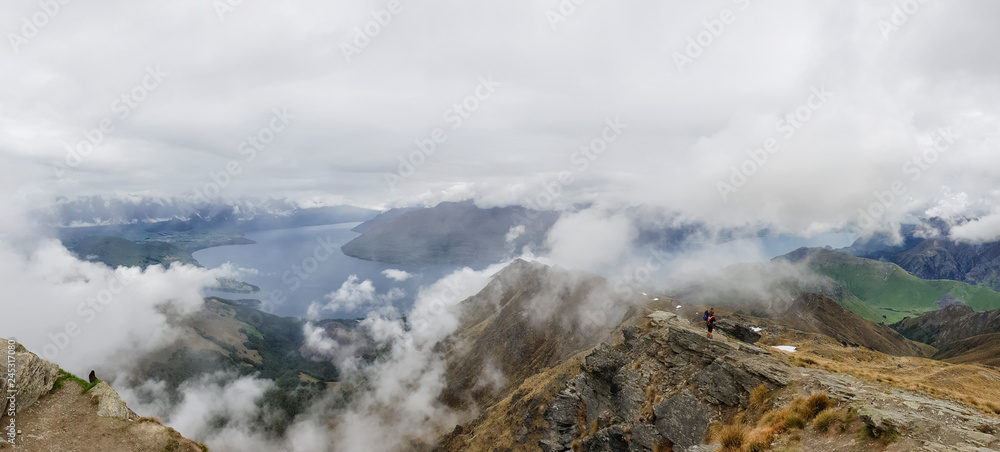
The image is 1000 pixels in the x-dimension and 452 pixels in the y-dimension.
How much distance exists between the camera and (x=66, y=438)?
26250mm

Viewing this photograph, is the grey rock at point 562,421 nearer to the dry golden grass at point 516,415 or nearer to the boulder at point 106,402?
the dry golden grass at point 516,415

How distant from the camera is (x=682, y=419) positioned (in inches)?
1264

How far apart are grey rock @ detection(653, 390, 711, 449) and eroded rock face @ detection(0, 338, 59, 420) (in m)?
49.4

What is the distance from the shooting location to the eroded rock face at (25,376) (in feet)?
83.3

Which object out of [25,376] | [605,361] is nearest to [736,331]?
[605,361]

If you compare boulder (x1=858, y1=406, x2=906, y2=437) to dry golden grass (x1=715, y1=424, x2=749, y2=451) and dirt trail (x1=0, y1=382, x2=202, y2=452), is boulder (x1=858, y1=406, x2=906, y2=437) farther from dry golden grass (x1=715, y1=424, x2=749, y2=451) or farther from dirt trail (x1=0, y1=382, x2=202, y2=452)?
dirt trail (x1=0, y1=382, x2=202, y2=452)

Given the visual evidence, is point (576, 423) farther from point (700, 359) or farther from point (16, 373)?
point (16, 373)

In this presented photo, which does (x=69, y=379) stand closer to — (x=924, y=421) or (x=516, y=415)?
(x=924, y=421)

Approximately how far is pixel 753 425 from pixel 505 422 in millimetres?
79092

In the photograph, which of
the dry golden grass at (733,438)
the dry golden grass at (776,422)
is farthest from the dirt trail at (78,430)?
the dry golden grass at (776,422)

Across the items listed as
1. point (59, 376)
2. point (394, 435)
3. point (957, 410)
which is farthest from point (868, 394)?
point (394, 435)

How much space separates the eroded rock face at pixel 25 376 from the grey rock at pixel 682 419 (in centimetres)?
4940

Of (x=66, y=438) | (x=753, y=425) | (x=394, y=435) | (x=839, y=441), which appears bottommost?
(x=394, y=435)

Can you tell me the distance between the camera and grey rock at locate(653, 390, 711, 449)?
100 ft
